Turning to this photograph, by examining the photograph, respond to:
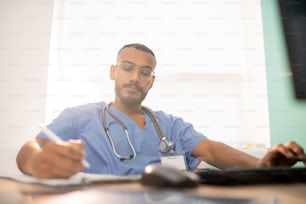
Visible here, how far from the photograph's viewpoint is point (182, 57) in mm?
1466

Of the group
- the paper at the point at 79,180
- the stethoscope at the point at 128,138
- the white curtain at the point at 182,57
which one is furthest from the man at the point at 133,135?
the paper at the point at 79,180

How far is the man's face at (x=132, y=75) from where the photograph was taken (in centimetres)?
122

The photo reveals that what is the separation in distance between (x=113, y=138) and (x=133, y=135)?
8 cm

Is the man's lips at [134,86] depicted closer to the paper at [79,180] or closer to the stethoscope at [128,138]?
the stethoscope at [128,138]

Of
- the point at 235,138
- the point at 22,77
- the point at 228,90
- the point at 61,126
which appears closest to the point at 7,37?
the point at 22,77

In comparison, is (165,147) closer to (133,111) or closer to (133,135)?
(133,135)

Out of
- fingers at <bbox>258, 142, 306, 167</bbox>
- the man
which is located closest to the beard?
the man

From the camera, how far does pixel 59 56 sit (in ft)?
4.74

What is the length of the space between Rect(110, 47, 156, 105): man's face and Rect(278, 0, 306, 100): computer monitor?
68 centimetres

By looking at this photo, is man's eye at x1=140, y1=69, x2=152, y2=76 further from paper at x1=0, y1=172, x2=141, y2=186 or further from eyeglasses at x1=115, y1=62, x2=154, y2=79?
paper at x1=0, y1=172, x2=141, y2=186

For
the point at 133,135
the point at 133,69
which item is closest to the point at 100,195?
the point at 133,135

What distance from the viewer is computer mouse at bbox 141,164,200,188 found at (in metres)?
0.41

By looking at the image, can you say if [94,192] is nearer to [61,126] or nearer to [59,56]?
[61,126]

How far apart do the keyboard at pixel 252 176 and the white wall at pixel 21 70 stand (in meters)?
1.10
